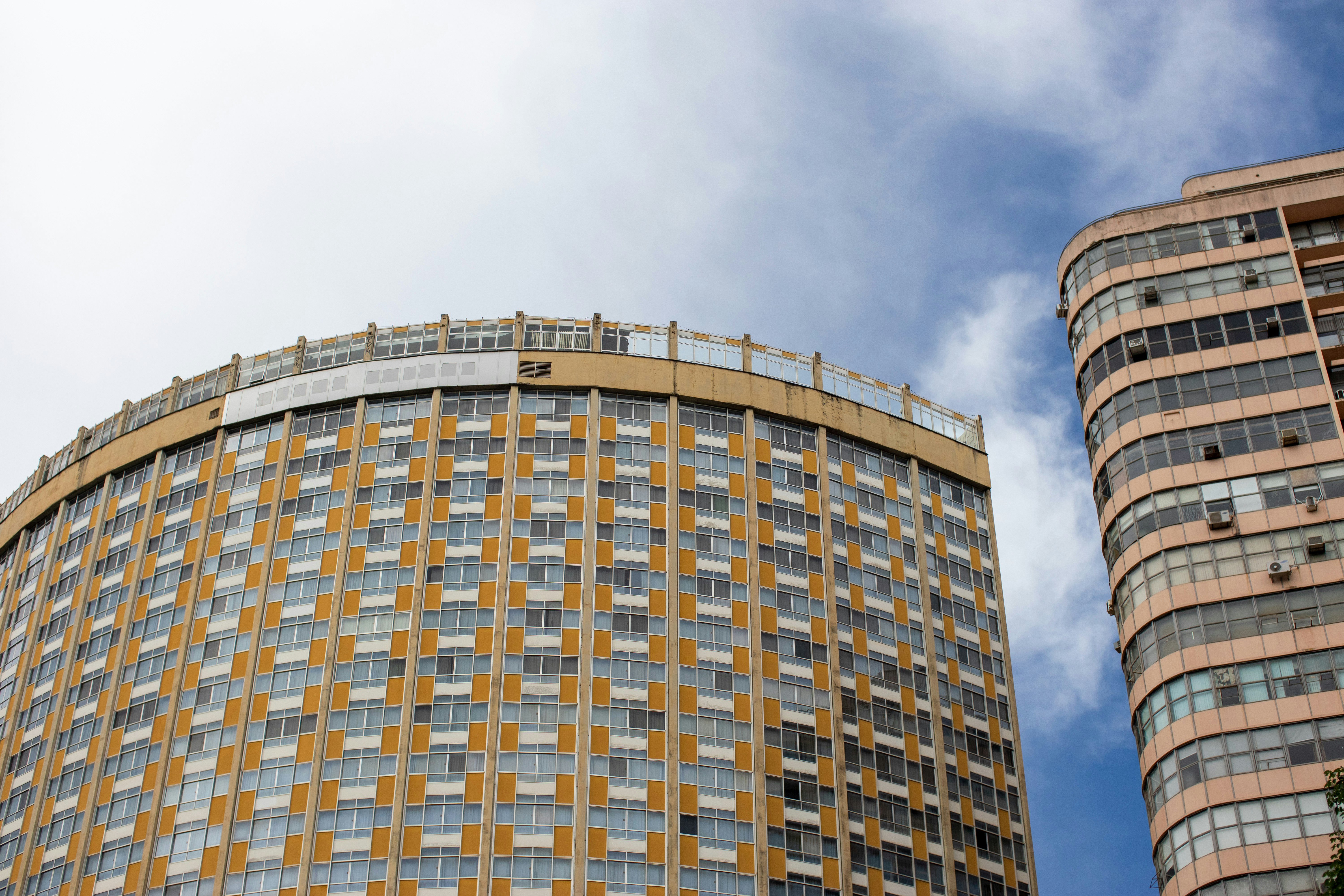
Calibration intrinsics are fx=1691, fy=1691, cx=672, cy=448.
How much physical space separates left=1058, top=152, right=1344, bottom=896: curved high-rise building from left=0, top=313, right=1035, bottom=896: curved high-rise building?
25648mm

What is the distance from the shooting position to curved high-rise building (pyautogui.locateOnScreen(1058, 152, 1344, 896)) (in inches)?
2712

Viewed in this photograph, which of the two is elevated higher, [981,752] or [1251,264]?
[1251,264]

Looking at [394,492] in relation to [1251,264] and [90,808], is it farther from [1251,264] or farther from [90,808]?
[1251,264]

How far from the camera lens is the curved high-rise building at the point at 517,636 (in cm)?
9256

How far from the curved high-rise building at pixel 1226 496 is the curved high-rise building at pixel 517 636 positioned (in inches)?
1010

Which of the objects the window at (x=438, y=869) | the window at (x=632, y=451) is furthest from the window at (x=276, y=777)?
the window at (x=632, y=451)

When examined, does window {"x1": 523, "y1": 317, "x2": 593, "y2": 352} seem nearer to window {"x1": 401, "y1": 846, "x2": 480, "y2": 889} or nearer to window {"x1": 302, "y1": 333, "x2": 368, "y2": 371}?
window {"x1": 302, "y1": 333, "x2": 368, "y2": 371}

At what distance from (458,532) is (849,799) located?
27589mm

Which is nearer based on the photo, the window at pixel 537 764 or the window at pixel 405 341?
the window at pixel 537 764

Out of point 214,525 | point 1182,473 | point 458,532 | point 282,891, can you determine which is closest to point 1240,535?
point 1182,473

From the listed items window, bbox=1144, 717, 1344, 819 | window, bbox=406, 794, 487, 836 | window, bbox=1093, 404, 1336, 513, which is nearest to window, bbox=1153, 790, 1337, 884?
window, bbox=1144, 717, 1344, 819

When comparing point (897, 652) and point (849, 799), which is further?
point (897, 652)

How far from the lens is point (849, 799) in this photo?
96.7 metres

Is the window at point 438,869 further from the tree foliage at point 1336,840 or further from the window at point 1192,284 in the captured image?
the tree foliage at point 1336,840
